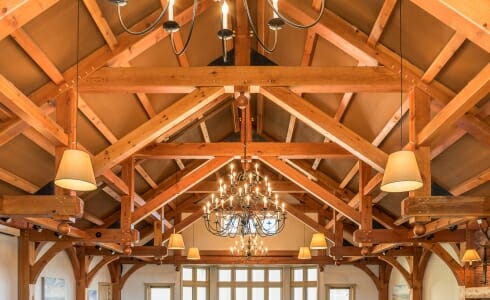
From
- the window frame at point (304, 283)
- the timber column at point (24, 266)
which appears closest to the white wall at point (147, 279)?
the window frame at point (304, 283)

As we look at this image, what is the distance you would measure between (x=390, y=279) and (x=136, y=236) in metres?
8.59

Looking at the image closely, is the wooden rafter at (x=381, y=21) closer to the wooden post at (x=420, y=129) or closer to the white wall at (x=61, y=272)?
the wooden post at (x=420, y=129)

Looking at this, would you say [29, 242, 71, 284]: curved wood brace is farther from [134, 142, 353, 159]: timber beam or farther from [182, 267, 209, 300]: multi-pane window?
[182, 267, 209, 300]: multi-pane window

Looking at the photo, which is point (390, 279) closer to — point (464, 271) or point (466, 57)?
point (464, 271)

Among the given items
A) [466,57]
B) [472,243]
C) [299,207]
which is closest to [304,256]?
[299,207]

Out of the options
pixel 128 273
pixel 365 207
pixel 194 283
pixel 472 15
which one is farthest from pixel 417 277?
pixel 472 15

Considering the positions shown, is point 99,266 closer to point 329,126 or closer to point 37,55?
point 329,126

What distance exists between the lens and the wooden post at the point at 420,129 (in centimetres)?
599

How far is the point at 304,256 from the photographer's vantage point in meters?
13.5

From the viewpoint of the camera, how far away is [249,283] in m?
17.2

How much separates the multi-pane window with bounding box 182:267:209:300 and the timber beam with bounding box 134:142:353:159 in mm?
8090

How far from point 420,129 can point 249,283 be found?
39.2 feet

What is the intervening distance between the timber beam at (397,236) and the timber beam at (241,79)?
3548 millimetres

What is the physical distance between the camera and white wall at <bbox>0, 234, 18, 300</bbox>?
9.26 meters
